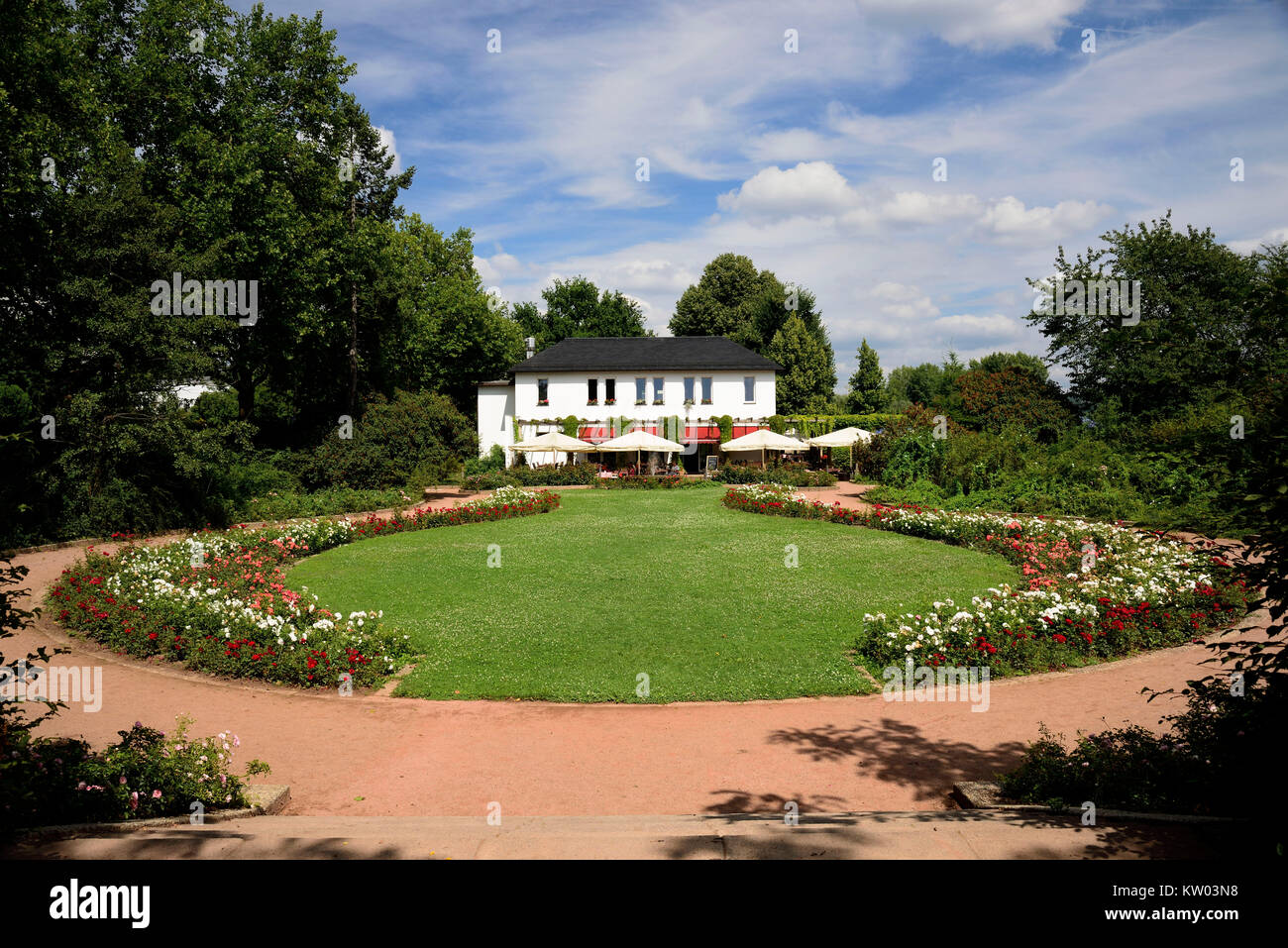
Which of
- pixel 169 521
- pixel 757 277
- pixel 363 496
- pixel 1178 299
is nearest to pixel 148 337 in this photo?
pixel 169 521

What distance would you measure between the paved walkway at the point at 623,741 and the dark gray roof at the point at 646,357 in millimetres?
40626

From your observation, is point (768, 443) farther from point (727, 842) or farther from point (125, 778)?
point (727, 842)

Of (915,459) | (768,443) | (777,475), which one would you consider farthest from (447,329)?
(915,459)

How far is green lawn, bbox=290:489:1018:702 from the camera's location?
914 cm

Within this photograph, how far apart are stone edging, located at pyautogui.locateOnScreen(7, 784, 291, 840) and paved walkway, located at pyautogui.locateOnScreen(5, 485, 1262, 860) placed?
0.54 ft

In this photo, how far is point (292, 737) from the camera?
7562mm

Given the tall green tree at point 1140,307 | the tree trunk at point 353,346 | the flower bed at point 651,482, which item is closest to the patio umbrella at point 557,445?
the flower bed at point 651,482

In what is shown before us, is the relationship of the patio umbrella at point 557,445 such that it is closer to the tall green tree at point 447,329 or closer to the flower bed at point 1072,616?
the tall green tree at point 447,329

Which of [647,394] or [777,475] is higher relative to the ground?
[647,394]

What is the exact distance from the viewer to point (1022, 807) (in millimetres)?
5152

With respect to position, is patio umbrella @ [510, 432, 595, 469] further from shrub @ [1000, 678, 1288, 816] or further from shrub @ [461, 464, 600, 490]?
shrub @ [1000, 678, 1288, 816]

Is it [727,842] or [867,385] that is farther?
[867,385]

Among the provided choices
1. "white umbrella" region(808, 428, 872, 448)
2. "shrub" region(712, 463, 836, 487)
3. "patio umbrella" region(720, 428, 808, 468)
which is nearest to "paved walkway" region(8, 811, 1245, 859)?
"shrub" region(712, 463, 836, 487)

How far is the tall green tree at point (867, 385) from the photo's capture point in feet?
197
